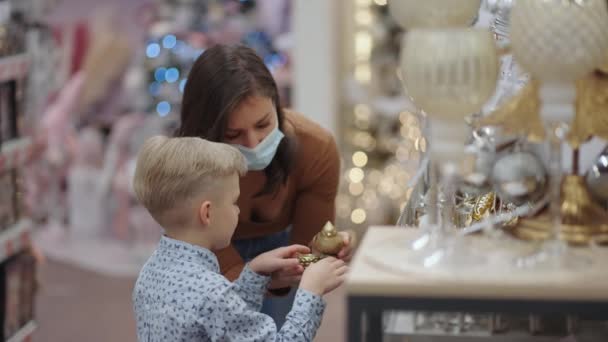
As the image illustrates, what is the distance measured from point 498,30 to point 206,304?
851mm

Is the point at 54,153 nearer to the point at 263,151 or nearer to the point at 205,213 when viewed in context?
the point at 263,151

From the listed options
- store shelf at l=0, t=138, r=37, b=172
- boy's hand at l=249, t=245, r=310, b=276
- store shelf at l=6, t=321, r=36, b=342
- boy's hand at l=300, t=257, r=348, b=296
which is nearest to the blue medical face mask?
boy's hand at l=249, t=245, r=310, b=276

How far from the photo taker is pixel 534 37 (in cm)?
145

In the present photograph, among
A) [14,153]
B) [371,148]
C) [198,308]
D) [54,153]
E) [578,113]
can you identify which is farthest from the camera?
[54,153]

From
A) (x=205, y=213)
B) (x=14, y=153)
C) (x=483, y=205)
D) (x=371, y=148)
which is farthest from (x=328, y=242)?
(x=371, y=148)

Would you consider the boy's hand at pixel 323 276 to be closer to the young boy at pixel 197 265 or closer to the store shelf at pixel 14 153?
the young boy at pixel 197 265

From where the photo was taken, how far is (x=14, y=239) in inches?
129

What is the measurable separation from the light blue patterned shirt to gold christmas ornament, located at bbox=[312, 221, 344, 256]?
0.20 m

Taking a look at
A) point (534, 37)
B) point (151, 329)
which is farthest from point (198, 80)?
point (534, 37)

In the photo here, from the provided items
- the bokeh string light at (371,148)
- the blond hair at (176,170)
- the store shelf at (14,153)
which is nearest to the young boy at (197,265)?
the blond hair at (176,170)

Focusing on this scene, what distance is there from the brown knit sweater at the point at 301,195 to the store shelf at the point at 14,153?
0.95m

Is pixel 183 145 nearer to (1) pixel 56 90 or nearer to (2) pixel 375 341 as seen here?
(2) pixel 375 341

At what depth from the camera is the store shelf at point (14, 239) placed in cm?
323

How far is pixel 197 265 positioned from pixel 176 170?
183mm
